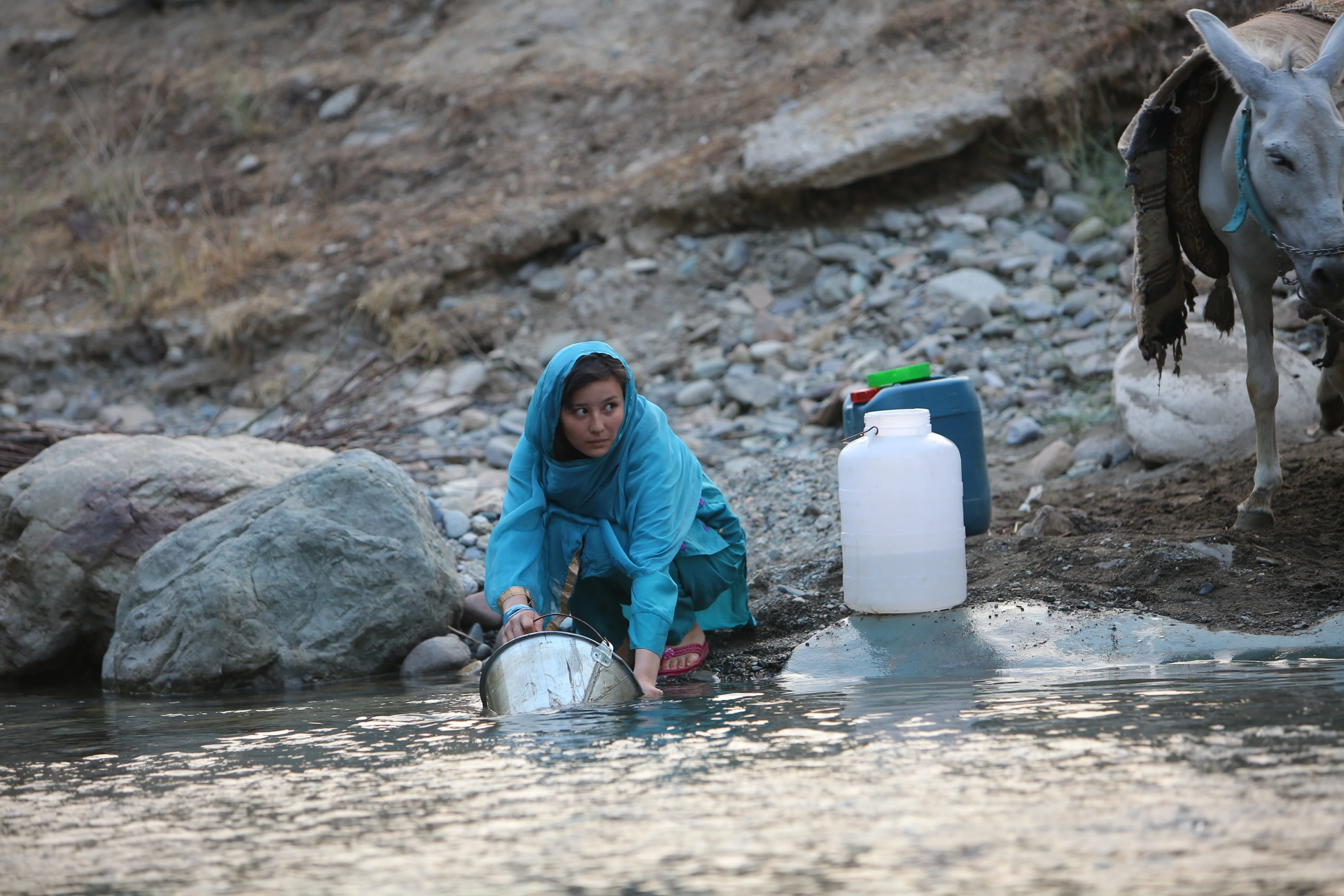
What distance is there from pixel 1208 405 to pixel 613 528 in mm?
3291

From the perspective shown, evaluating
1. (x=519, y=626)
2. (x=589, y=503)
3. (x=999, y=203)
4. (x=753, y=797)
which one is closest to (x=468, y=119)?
(x=999, y=203)

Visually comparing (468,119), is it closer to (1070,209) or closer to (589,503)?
(1070,209)

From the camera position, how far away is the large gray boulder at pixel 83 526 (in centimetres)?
554

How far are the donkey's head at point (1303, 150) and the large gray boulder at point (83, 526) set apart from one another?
4343 millimetres

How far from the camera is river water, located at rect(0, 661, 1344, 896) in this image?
214 centimetres

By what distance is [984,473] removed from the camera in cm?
517

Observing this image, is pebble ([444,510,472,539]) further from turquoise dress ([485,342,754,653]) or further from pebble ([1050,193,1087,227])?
pebble ([1050,193,1087,227])

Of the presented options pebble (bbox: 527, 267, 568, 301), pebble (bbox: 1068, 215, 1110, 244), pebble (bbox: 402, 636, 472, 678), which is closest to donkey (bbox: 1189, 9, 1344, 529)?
pebble (bbox: 402, 636, 472, 678)

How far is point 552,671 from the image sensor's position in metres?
3.68

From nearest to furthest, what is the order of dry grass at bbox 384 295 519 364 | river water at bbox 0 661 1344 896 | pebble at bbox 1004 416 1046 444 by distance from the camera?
river water at bbox 0 661 1344 896, pebble at bbox 1004 416 1046 444, dry grass at bbox 384 295 519 364

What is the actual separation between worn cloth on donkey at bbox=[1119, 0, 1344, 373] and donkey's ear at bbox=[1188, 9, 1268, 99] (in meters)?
0.21

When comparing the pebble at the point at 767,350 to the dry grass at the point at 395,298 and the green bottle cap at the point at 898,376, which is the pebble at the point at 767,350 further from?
the green bottle cap at the point at 898,376

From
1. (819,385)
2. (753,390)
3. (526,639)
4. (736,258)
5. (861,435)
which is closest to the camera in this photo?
(526,639)

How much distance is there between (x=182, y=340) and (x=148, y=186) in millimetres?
3178
